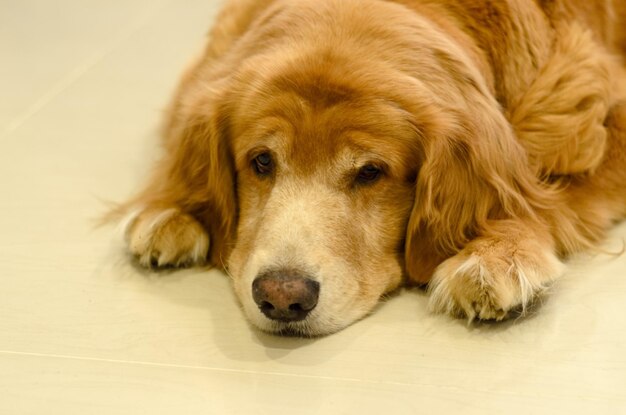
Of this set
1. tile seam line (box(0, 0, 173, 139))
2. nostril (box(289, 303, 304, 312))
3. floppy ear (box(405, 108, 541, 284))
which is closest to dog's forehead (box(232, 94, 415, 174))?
floppy ear (box(405, 108, 541, 284))

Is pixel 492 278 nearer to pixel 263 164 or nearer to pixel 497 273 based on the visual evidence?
pixel 497 273

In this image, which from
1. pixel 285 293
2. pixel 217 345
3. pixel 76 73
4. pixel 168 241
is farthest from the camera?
pixel 76 73

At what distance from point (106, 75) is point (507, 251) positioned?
270cm

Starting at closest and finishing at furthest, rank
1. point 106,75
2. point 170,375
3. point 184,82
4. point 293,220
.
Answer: point 170,375 → point 293,220 → point 184,82 → point 106,75

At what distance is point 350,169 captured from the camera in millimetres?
2404

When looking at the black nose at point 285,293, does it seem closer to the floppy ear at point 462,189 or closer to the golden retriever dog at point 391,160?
the golden retriever dog at point 391,160

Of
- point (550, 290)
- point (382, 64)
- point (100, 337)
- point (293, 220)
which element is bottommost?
point (100, 337)

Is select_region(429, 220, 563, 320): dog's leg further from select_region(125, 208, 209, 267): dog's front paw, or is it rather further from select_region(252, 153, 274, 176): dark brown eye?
select_region(125, 208, 209, 267): dog's front paw

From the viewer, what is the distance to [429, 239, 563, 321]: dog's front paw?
234 centimetres

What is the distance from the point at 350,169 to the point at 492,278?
51 centimetres

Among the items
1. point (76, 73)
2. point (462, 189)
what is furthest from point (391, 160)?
point (76, 73)

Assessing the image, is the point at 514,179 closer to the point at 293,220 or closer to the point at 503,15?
the point at 503,15

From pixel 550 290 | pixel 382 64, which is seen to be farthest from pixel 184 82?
pixel 550 290

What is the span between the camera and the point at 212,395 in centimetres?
211
